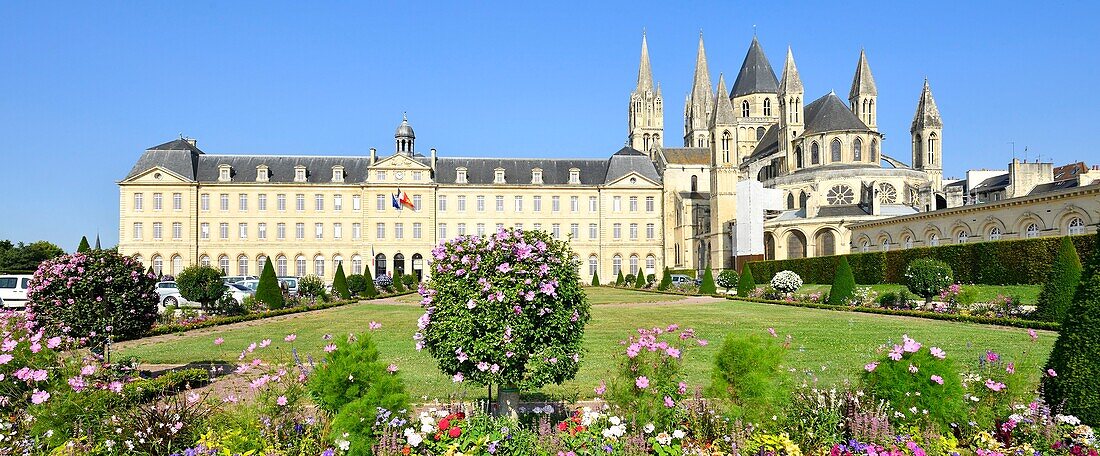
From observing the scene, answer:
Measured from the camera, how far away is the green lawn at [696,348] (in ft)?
27.0

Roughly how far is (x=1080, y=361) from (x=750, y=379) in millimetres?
2404

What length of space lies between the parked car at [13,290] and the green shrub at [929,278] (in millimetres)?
24828

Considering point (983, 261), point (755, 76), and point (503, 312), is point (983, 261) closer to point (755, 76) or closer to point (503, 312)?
point (503, 312)

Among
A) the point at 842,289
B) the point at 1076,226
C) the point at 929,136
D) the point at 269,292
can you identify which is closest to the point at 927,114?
the point at 929,136

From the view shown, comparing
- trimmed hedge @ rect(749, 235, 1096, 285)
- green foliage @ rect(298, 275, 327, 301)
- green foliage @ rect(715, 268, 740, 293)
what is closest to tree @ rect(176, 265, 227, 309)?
green foliage @ rect(298, 275, 327, 301)

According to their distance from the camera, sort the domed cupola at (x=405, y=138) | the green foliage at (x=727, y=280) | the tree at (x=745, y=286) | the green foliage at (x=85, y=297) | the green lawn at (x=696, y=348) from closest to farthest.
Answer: the green lawn at (x=696, y=348) < the green foliage at (x=85, y=297) < the tree at (x=745, y=286) < the green foliage at (x=727, y=280) < the domed cupola at (x=405, y=138)

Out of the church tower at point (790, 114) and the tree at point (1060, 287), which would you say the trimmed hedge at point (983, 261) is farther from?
the church tower at point (790, 114)

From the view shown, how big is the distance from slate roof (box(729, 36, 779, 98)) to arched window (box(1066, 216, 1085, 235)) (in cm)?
4681

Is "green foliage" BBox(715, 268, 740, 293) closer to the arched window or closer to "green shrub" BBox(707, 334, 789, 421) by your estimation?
the arched window

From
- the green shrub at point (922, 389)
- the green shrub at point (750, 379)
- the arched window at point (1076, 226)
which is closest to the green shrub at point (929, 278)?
the arched window at point (1076, 226)

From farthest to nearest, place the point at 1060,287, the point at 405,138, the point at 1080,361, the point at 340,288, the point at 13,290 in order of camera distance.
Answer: the point at 405,138 → the point at 340,288 → the point at 13,290 → the point at 1060,287 → the point at 1080,361

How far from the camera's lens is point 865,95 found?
59.8m

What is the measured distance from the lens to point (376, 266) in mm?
53531

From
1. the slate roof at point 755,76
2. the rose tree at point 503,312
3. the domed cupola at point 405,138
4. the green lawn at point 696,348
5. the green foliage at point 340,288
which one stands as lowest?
the green lawn at point 696,348
